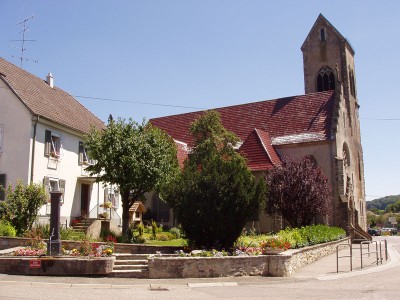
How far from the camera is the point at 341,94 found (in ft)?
129

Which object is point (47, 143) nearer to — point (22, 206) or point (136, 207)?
point (22, 206)

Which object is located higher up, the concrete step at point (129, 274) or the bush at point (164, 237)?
the bush at point (164, 237)

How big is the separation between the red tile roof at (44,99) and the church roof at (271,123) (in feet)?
38.7

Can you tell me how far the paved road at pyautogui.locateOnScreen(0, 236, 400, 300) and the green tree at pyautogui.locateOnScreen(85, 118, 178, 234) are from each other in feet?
32.7

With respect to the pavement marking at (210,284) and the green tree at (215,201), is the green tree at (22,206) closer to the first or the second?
the green tree at (215,201)

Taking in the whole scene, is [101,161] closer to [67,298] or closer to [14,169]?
[14,169]

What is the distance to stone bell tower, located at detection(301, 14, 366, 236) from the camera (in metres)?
37.1

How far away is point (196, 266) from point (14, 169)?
602 inches

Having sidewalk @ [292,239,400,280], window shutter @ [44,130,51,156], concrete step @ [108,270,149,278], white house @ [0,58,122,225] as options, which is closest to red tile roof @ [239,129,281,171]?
white house @ [0,58,122,225]

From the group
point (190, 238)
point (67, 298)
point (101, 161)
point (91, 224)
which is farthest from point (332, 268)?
point (91, 224)

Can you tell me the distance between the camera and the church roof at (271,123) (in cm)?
3634

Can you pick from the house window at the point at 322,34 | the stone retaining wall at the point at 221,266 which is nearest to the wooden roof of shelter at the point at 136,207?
the stone retaining wall at the point at 221,266

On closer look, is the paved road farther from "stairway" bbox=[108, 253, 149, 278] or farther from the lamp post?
the lamp post

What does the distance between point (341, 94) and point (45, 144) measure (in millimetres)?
25851
